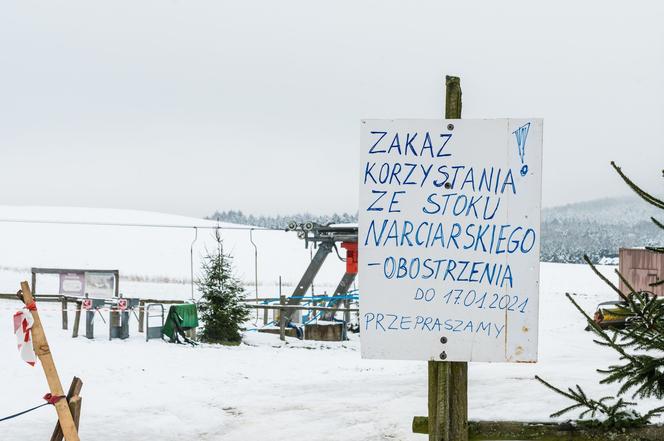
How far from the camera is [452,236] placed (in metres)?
3.62

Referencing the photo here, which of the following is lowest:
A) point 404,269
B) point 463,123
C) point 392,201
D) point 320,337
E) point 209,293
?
point 320,337

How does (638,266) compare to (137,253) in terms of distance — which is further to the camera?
(137,253)

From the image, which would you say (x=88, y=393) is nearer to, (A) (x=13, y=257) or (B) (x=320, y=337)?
(B) (x=320, y=337)

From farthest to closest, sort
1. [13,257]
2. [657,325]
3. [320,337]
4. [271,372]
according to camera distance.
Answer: [13,257] < [320,337] < [271,372] < [657,325]

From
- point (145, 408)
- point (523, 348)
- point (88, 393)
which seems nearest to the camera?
point (523, 348)

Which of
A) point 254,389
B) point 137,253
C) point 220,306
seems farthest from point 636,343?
point 137,253

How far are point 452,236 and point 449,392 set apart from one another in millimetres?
779

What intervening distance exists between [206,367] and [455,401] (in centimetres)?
1123

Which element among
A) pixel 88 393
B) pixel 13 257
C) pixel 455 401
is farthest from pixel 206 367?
pixel 13 257

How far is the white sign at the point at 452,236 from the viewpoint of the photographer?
3586 millimetres

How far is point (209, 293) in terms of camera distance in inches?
741

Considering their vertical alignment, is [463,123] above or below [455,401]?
above

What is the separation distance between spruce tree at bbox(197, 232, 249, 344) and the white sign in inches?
601

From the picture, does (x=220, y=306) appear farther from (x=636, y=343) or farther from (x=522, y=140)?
(x=522, y=140)
